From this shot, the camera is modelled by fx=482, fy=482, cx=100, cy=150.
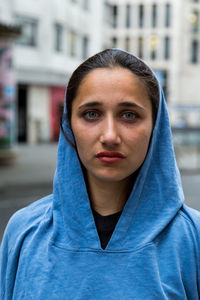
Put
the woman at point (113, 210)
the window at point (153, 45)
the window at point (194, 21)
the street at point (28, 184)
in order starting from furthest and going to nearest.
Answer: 1. the window at point (194, 21)
2. the window at point (153, 45)
3. the street at point (28, 184)
4. the woman at point (113, 210)

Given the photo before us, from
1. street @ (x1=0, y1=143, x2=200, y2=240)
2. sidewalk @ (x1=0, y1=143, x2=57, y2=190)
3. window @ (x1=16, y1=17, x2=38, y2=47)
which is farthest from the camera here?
window @ (x1=16, y1=17, x2=38, y2=47)

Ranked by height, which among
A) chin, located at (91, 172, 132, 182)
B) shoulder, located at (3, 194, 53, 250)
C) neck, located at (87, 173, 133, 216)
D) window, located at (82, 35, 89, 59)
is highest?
window, located at (82, 35, 89, 59)

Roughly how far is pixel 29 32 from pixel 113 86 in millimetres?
27205

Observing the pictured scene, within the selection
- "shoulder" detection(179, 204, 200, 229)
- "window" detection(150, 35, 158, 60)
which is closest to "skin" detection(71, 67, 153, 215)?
"shoulder" detection(179, 204, 200, 229)

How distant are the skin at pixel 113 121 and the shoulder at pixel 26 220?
27 cm

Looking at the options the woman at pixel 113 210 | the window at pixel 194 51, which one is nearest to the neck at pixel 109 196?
the woman at pixel 113 210

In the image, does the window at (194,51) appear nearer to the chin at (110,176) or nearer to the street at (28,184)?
the street at (28,184)

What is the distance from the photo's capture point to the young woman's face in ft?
4.95

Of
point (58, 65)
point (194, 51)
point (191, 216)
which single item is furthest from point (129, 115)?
point (194, 51)

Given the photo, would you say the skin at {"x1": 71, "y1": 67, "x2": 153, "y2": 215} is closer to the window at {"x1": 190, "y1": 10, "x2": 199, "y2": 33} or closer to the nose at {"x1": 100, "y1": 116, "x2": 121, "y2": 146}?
the nose at {"x1": 100, "y1": 116, "x2": 121, "y2": 146}

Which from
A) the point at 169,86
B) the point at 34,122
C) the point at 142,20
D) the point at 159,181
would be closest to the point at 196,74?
the point at 169,86

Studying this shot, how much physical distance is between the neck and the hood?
4 centimetres

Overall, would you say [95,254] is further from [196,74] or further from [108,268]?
[196,74]

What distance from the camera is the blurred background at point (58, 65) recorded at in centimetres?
1574
